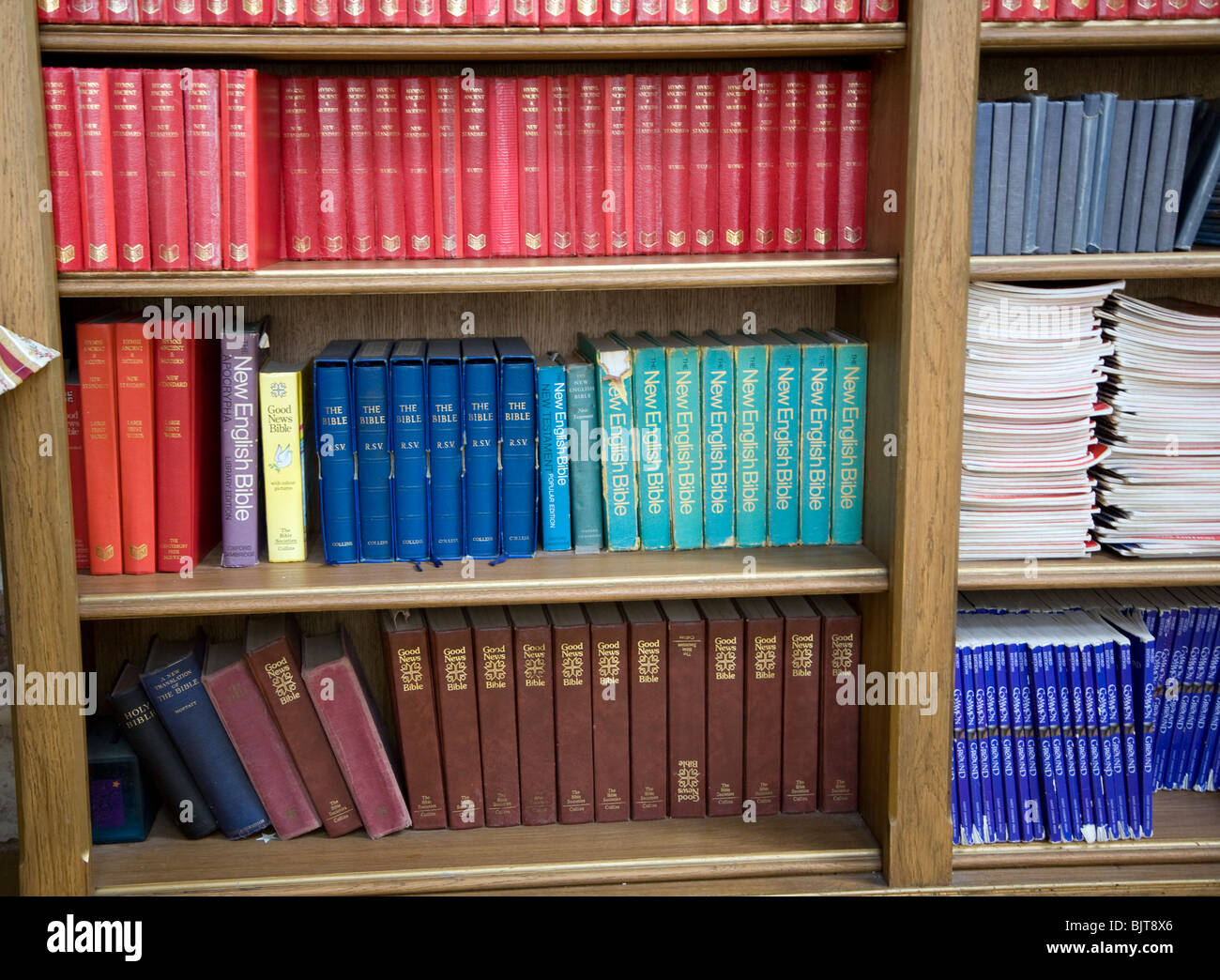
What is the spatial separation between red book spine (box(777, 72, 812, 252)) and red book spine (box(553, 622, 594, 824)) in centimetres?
66

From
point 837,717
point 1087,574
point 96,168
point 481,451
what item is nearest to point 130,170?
point 96,168

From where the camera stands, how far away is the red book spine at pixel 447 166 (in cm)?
164

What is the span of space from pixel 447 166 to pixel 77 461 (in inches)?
26.2

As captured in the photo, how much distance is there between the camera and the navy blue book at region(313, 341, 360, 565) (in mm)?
1669

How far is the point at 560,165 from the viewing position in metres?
1.67

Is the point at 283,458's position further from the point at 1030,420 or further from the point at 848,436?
the point at 1030,420

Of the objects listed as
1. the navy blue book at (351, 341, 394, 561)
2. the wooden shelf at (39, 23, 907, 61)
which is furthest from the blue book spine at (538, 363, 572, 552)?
the wooden shelf at (39, 23, 907, 61)

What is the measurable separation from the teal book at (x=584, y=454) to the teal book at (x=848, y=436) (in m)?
0.36

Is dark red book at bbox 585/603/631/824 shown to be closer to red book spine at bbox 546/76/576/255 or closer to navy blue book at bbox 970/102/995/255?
red book spine at bbox 546/76/576/255

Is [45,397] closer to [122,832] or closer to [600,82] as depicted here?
[122,832]

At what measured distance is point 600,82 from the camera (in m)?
1.64

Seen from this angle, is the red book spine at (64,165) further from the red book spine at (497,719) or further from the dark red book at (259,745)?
the red book spine at (497,719)

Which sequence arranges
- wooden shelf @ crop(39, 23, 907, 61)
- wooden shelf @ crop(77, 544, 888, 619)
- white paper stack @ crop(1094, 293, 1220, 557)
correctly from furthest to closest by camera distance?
1. white paper stack @ crop(1094, 293, 1220, 557)
2. wooden shelf @ crop(77, 544, 888, 619)
3. wooden shelf @ crop(39, 23, 907, 61)
